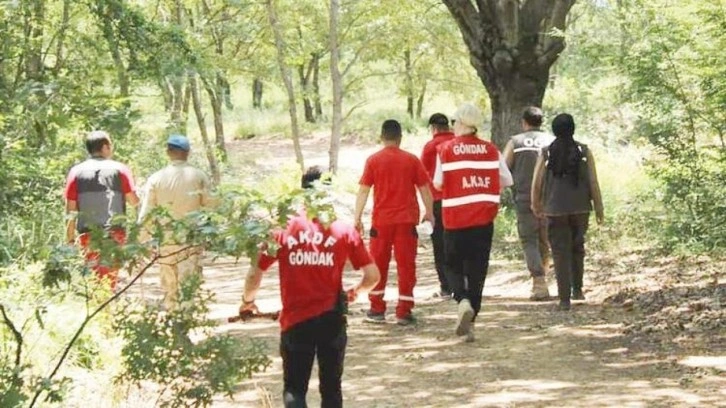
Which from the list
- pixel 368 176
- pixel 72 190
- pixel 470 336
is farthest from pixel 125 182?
pixel 470 336

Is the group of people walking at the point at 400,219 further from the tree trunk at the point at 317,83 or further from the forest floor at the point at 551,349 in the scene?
the tree trunk at the point at 317,83

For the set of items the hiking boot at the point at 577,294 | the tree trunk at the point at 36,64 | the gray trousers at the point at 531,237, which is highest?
the tree trunk at the point at 36,64

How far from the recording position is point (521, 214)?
11477mm

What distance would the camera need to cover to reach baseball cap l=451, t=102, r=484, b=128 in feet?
30.1

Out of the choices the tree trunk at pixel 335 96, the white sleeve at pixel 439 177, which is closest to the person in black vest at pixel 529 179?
the white sleeve at pixel 439 177

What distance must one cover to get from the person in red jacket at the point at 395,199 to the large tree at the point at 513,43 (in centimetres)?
699

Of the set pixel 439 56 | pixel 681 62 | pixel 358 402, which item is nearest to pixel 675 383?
pixel 358 402

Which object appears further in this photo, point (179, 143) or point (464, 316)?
point (464, 316)

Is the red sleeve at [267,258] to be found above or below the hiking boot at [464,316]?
above

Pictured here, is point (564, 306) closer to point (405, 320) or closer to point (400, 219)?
point (405, 320)

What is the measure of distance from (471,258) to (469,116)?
1249 mm

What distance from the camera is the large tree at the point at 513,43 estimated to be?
53.7 feet

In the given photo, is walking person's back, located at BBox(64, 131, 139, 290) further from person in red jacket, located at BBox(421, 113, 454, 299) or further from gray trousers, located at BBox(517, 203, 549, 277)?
gray trousers, located at BBox(517, 203, 549, 277)

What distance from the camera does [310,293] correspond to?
5.55 meters
